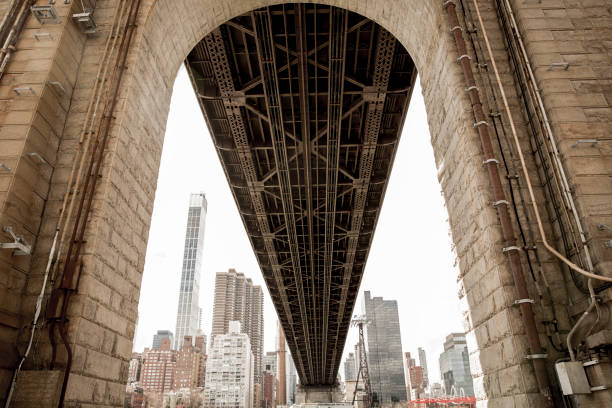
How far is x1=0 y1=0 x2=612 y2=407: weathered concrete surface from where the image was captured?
5.38 m

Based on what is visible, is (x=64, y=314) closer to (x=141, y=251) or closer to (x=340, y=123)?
(x=141, y=251)

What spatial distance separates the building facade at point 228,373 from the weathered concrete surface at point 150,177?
127346 millimetres

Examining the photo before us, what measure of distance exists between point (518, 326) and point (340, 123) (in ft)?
38.1

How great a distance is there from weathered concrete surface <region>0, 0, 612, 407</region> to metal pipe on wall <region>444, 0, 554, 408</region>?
Answer: 0.36 ft

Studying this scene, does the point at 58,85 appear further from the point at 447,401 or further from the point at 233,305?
the point at 233,305

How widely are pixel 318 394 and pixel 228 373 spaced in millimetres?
54894

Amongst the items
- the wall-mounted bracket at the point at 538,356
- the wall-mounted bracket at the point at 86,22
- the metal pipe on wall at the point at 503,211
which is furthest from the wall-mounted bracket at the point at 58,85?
the wall-mounted bracket at the point at 538,356

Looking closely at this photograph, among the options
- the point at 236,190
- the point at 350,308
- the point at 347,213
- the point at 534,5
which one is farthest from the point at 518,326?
the point at 350,308

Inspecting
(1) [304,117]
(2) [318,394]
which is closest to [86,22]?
(1) [304,117]

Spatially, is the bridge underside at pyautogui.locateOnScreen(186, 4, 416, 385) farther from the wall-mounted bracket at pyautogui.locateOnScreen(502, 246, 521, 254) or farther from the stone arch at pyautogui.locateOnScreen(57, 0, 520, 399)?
the wall-mounted bracket at pyautogui.locateOnScreen(502, 246, 521, 254)

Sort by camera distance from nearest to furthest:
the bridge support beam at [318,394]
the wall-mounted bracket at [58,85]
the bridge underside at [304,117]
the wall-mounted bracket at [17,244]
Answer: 1. the wall-mounted bracket at [17,244]
2. the wall-mounted bracket at [58,85]
3. the bridge underside at [304,117]
4. the bridge support beam at [318,394]

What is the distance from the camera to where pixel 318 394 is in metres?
79.0

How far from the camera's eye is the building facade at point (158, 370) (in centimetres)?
16762

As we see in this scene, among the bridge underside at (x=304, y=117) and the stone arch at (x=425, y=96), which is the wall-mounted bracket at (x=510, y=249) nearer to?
the stone arch at (x=425, y=96)
